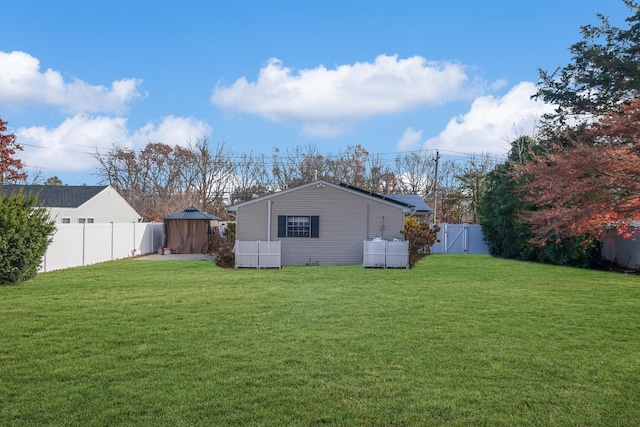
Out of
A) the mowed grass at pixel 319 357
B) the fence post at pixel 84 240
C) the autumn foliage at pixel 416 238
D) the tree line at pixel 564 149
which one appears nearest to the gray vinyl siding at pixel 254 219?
the autumn foliage at pixel 416 238

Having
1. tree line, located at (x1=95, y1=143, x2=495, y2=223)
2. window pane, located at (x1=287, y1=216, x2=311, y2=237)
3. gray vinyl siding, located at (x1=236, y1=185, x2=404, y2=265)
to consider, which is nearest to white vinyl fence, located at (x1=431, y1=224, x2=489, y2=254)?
gray vinyl siding, located at (x1=236, y1=185, x2=404, y2=265)

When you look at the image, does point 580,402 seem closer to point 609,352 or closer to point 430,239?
point 609,352

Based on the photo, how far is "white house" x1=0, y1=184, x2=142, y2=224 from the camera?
21578 millimetres

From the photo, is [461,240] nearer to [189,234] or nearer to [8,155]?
[189,234]

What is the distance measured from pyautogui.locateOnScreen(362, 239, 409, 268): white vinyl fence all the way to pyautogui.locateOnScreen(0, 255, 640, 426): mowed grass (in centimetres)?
512

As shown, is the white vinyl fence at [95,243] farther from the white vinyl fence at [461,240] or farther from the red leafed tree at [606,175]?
the white vinyl fence at [461,240]

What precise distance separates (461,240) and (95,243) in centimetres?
1666

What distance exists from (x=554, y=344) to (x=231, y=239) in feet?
43.9

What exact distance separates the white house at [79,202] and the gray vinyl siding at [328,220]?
1010 centimetres

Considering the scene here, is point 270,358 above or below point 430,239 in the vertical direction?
below

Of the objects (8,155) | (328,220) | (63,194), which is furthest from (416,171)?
(8,155)

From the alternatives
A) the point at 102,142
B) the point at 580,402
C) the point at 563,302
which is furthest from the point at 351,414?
the point at 102,142

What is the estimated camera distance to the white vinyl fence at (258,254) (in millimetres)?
15016

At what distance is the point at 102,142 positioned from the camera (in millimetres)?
34344
